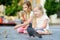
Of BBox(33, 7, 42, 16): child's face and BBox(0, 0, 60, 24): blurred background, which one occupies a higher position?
BBox(33, 7, 42, 16): child's face

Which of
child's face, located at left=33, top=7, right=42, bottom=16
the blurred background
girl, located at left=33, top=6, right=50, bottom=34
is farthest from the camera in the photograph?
the blurred background

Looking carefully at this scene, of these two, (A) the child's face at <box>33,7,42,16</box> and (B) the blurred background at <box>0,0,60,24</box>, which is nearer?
(A) the child's face at <box>33,7,42,16</box>

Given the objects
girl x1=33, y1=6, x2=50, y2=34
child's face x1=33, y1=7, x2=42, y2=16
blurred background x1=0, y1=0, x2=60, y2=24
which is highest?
child's face x1=33, y1=7, x2=42, y2=16

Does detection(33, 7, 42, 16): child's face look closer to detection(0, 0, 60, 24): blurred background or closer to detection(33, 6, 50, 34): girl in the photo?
detection(33, 6, 50, 34): girl

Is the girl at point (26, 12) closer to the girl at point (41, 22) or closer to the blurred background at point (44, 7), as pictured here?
the girl at point (41, 22)

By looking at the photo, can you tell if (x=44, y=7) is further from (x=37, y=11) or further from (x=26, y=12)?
(x=37, y=11)

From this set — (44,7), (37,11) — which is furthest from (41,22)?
(44,7)

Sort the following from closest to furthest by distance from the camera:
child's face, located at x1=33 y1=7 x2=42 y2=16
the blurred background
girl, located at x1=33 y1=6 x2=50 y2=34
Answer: child's face, located at x1=33 y1=7 x2=42 y2=16
girl, located at x1=33 y1=6 x2=50 y2=34
the blurred background

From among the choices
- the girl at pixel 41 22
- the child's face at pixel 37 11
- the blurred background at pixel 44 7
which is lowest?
the blurred background at pixel 44 7

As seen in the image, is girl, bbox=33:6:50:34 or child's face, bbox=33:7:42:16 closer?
child's face, bbox=33:7:42:16

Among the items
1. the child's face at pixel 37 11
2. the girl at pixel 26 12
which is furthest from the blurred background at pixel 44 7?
the child's face at pixel 37 11

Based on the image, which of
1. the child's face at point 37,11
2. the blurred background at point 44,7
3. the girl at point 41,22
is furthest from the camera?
the blurred background at point 44,7

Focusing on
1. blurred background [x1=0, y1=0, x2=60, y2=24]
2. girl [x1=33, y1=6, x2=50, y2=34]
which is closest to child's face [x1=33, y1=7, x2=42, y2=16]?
girl [x1=33, y1=6, x2=50, y2=34]

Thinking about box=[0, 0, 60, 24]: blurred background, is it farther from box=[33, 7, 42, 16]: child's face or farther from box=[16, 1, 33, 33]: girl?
box=[33, 7, 42, 16]: child's face
